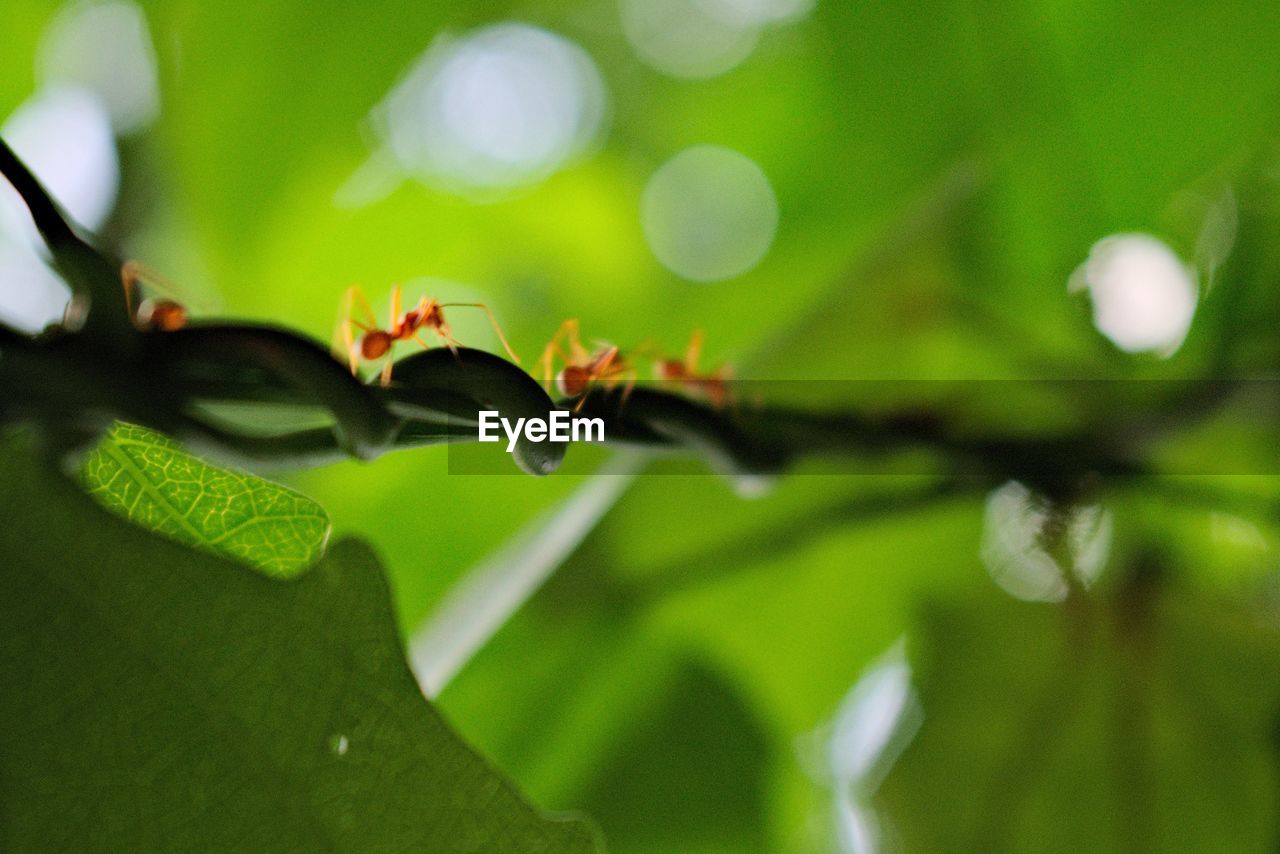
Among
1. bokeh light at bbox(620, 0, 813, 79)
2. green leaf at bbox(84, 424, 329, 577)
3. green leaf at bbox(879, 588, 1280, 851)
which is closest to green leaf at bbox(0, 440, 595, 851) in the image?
green leaf at bbox(84, 424, 329, 577)

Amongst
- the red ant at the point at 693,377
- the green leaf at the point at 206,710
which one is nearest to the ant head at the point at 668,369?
the red ant at the point at 693,377

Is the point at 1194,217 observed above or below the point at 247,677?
above

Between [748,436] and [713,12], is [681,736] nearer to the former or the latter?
[748,436]

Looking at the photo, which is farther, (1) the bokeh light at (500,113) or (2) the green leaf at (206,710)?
(1) the bokeh light at (500,113)

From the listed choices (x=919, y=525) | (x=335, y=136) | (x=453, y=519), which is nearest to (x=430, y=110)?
(x=335, y=136)

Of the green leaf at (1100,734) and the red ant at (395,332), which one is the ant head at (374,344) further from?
the green leaf at (1100,734)

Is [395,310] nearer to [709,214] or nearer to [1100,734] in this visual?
[1100,734]
